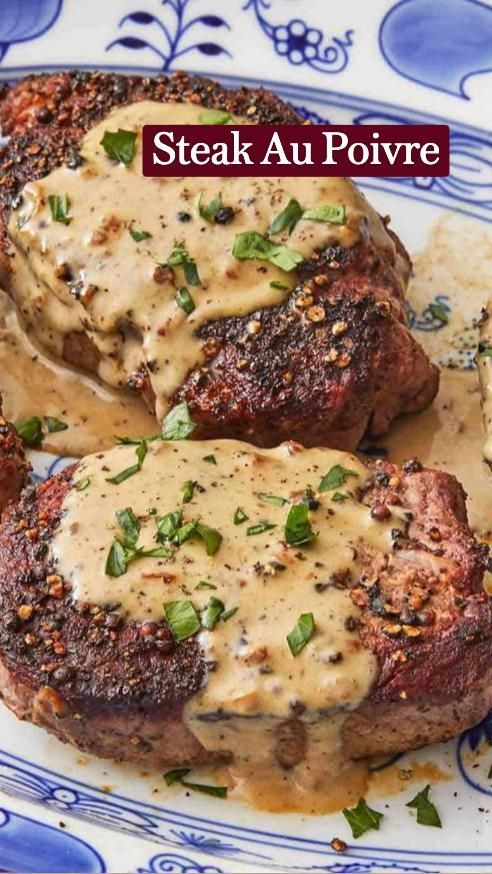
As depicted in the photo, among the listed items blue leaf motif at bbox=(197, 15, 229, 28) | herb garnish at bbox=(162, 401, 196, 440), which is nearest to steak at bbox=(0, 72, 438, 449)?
herb garnish at bbox=(162, 401, 196, 440)

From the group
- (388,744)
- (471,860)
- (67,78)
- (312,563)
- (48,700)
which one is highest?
(67,78)

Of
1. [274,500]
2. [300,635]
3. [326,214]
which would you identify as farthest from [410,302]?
[300,635]

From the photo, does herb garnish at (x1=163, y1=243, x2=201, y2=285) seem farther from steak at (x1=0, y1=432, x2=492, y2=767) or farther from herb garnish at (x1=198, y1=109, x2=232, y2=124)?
steak at (x1=0, y1=432, x2=492, y2=767)

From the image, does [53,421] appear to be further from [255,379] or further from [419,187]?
[419,187]

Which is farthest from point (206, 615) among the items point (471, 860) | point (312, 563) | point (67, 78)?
point (67, 78)

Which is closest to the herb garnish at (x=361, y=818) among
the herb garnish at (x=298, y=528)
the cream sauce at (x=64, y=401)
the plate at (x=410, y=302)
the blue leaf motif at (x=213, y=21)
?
the plate at (x=410, y=302)

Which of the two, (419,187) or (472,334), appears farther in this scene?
(419,187)
